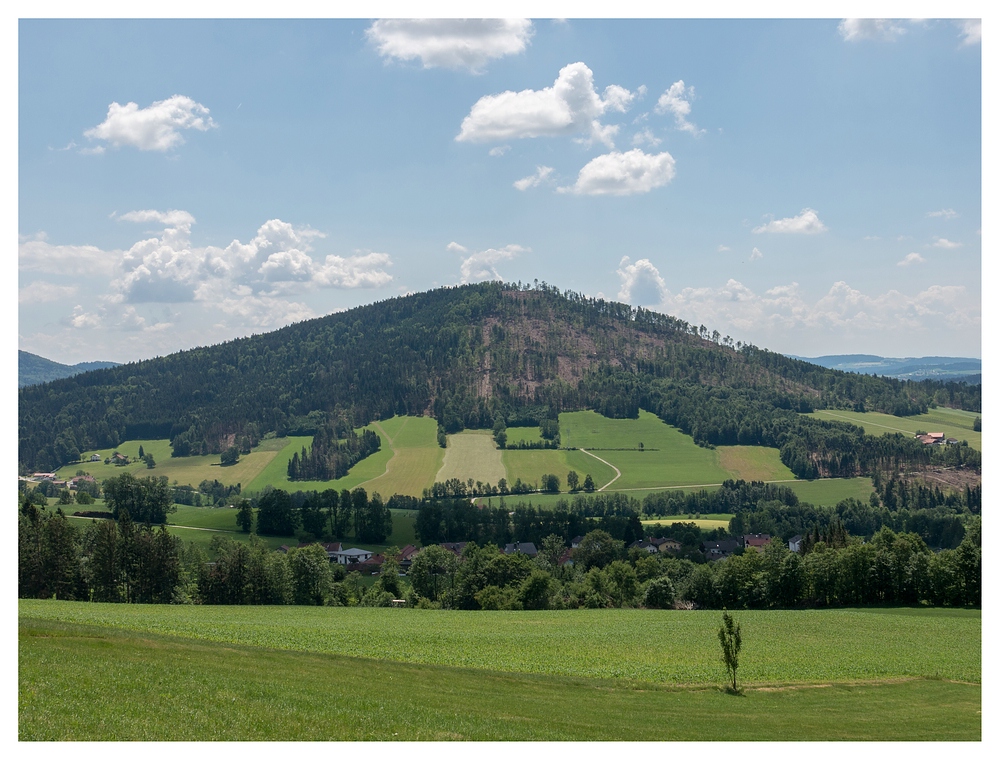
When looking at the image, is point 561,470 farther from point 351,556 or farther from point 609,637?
point 609,637

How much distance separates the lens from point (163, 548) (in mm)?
74875

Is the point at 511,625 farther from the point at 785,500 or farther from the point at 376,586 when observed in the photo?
the point at 785,500

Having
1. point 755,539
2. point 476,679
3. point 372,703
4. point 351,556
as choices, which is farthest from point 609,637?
point 755,539

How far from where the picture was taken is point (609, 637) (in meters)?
51.5

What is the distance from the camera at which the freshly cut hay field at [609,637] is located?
39531 mm

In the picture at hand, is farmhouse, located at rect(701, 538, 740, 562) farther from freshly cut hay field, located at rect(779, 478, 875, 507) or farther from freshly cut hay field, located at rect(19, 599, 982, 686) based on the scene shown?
freshly cut hay field, located at rect(19, 599, 982, 686)

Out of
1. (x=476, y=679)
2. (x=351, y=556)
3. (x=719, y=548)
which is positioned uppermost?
(x=476, y=679)

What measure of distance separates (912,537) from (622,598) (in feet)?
102

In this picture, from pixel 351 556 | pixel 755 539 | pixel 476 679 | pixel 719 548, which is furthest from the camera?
pixel 755 539

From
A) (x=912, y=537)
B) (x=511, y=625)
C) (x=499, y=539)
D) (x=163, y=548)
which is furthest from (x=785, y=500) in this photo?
(x=163, y=548)

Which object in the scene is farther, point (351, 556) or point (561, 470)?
point (561, 470)

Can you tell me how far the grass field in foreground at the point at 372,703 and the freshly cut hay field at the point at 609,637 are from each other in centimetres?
482

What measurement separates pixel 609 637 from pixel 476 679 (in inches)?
878

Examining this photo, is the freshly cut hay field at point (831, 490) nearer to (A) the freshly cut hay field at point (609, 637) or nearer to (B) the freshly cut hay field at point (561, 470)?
(B) the freshly cut hay field at point (561, 470)
